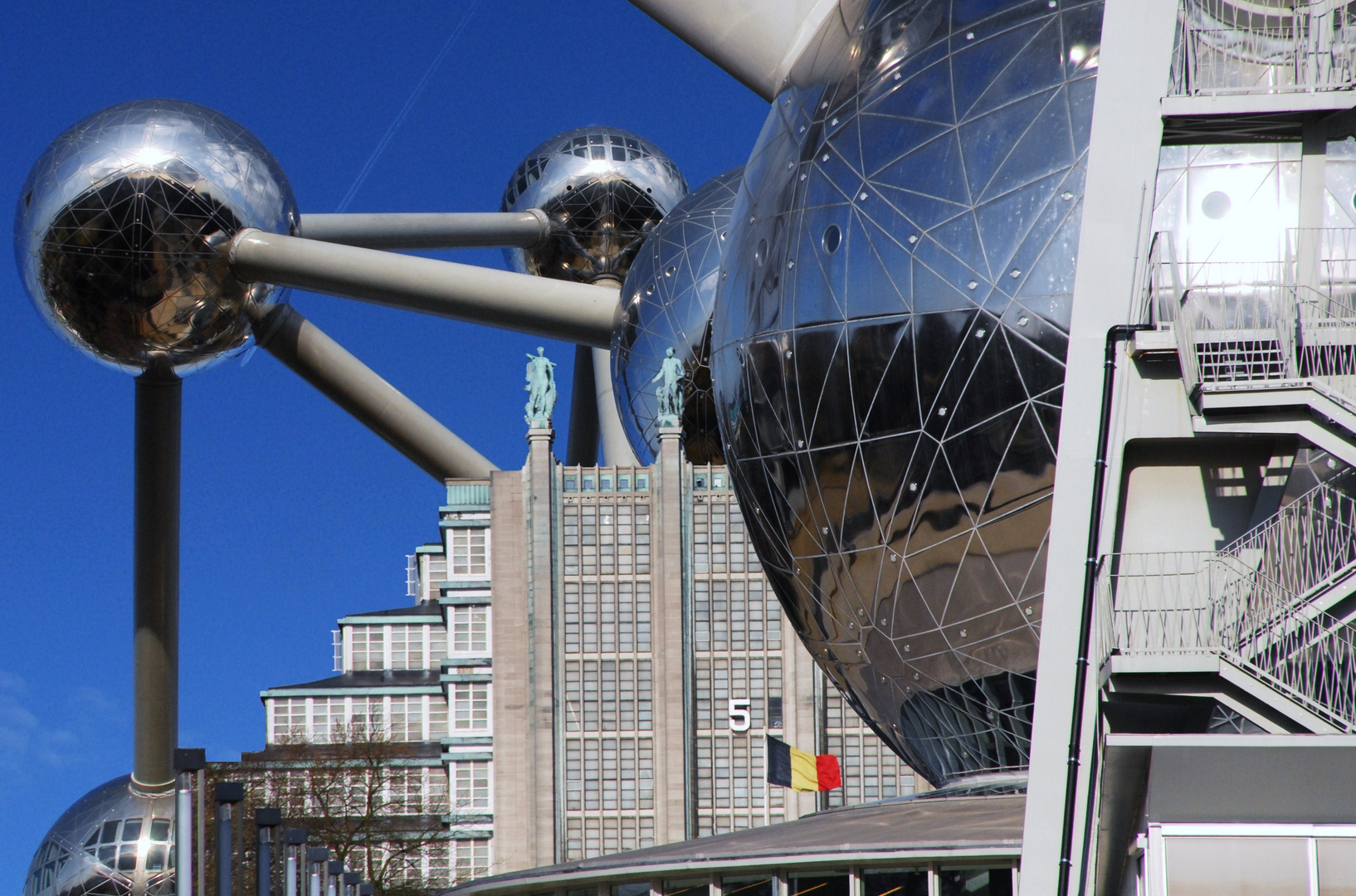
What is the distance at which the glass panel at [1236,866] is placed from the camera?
8328 millimetres

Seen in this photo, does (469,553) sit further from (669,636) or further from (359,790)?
(359,790)

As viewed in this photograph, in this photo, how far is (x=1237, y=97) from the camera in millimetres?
8180

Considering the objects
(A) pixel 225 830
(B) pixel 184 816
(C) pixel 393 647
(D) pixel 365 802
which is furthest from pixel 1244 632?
(C) pixel 393 647

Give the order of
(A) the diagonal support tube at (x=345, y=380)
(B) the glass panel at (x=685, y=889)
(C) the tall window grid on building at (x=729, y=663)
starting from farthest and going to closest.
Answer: (C) the tall window grid on building at (x=729, y=663) < (A) the diagonal support tube at (x=345, y=380) < (B) the glass panel at (x=685, y=889)

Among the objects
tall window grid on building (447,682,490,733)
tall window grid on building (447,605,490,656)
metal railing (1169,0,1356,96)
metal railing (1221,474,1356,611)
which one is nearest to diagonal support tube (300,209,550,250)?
tall window grid on building (447,605,490,656)

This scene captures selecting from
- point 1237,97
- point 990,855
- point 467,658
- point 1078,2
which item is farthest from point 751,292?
point 467,658

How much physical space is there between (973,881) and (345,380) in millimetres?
25363

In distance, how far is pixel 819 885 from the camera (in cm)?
2091

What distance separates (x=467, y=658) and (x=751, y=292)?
33952 mm

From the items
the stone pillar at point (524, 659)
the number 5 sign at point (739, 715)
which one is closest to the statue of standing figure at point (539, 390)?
the stone pillar at point (524, 659)

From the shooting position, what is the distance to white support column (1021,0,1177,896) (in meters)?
8.23

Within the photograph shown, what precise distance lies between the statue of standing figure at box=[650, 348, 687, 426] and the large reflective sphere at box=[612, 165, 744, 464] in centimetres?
13

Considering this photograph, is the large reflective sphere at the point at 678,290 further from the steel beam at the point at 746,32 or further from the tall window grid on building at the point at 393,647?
the tall window grid on building at the point at 393,647

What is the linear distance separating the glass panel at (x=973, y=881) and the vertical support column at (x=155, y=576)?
20.9 meters
